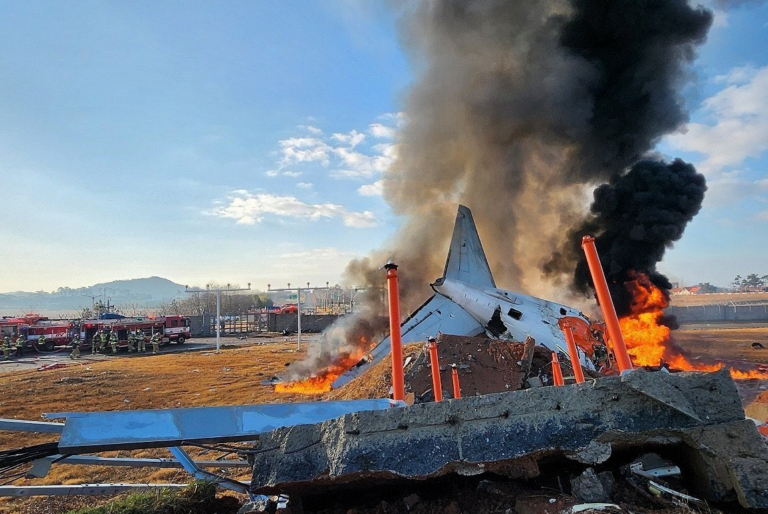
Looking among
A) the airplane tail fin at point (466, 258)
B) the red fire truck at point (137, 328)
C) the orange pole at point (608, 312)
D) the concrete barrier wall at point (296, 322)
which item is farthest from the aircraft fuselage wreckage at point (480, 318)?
the concrete barrier wall at point (296, 322)

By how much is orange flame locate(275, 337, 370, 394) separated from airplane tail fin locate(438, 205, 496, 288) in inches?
159

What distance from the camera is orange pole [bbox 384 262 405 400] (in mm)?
3686

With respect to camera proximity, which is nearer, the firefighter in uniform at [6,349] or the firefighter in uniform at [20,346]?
the firefighter in uniform at [6,349]

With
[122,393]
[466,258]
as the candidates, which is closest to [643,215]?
[466,258]

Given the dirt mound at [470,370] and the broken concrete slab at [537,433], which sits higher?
the broken concrete slab at [537,433]

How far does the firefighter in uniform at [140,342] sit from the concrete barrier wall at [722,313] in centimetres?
4297

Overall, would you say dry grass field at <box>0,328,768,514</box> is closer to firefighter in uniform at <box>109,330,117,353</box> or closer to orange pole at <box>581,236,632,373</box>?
orange pole at <box>581,236,632,373</box>

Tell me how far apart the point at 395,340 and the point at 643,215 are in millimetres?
15649

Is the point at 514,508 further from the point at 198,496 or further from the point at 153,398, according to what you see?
the point at 153,398

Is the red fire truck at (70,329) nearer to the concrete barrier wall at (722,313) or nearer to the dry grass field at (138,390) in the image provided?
the dry grass field at (138,390)

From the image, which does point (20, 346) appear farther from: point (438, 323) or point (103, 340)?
point (438, 323)

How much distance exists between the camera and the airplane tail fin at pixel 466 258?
14844 millimetres

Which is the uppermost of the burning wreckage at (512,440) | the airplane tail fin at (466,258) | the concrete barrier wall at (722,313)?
the airplane tail fin at (466,258)

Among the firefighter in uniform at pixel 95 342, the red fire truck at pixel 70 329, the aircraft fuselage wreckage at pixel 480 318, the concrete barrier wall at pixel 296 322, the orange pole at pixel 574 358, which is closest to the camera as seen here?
the orange pole at pixel 574 358
